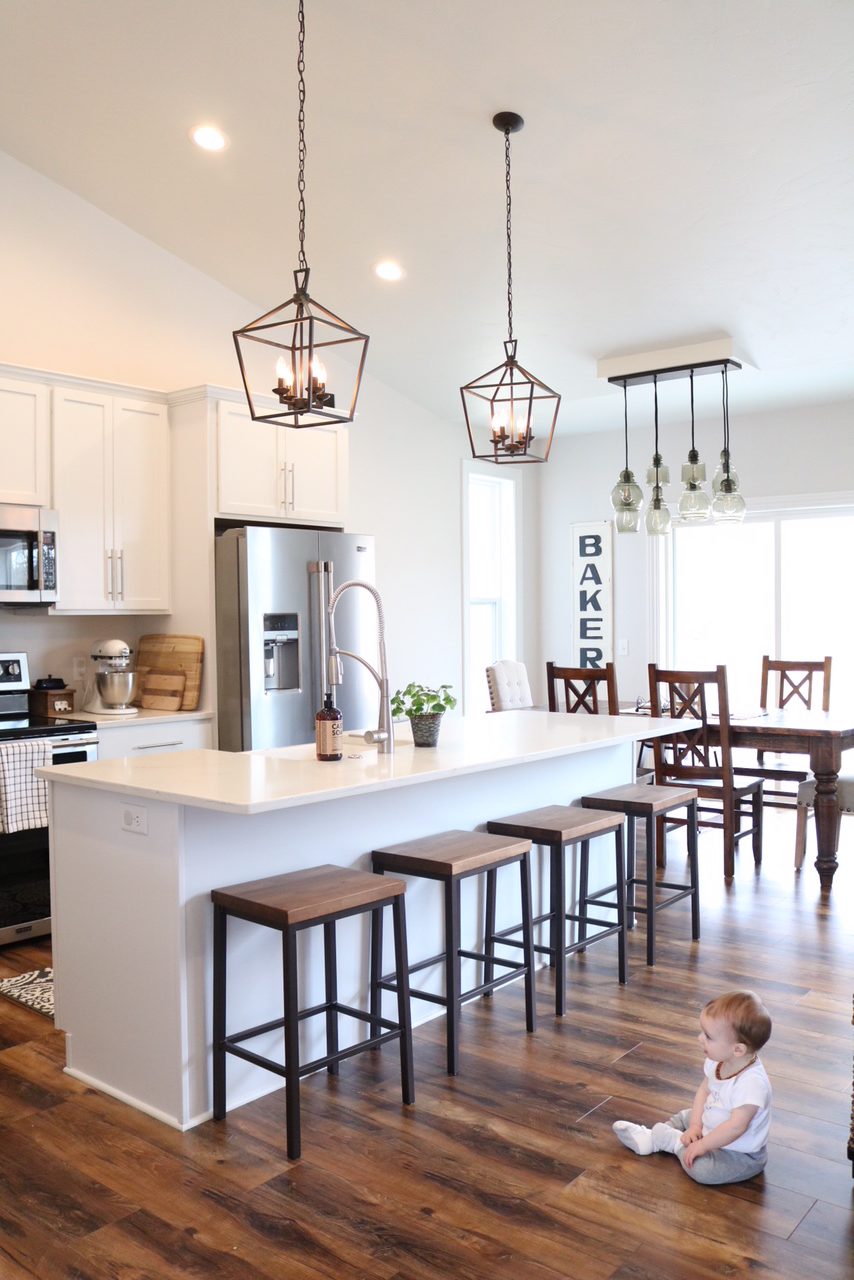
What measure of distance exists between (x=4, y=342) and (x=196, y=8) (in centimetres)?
172

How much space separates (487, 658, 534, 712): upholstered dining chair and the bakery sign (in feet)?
5.04

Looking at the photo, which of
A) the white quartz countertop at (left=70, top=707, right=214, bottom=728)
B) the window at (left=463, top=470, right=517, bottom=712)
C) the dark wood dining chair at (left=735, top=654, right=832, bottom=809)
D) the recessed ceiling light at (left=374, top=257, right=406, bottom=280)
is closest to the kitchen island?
the white quartz countertop at (left=70, top=707, right=214, bottom=728)

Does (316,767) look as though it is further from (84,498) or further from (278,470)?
(278,470)

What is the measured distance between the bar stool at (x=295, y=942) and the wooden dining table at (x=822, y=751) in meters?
2.76

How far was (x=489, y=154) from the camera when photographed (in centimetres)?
413

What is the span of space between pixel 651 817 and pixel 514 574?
3.90 m

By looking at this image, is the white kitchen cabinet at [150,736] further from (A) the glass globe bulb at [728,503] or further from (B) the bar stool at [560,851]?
(A) the glass globe bulb at [728,503]

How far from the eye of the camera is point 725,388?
5727mm

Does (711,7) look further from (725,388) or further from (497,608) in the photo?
(497,608)

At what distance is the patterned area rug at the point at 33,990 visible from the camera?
344 centimetres

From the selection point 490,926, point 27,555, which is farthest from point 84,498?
point 490,926

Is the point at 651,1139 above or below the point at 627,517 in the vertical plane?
below

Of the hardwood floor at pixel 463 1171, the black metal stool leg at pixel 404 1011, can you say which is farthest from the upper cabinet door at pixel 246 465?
the black metal stool leg at pixel 404 1011

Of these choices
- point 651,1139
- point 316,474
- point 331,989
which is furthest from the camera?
point 316,474
